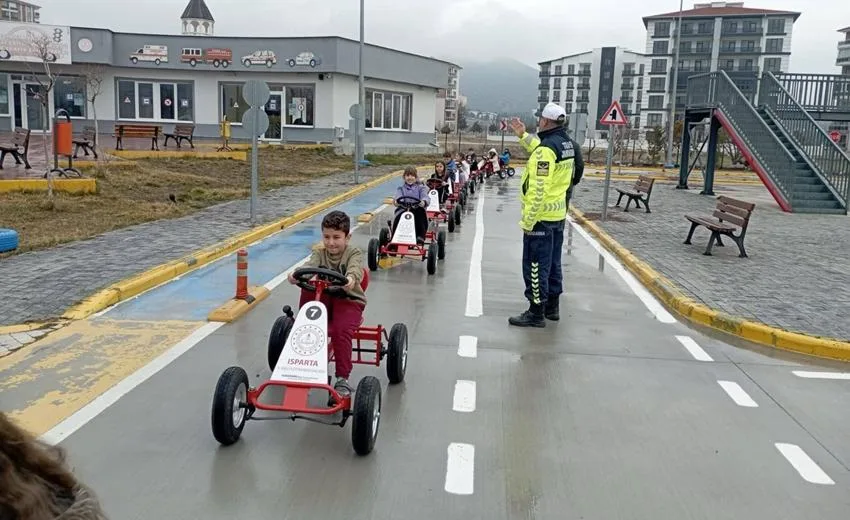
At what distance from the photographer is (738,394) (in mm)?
5902

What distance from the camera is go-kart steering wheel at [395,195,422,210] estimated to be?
10.6 meters

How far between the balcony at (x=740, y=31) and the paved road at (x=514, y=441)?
4357 inches

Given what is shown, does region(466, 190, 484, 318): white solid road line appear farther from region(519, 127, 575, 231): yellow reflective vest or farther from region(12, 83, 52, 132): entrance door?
region(12, 83, 52, 132): entrance door

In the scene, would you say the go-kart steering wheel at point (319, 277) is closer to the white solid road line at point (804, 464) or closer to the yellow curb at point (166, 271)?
the white solid road line at point (804, 464)

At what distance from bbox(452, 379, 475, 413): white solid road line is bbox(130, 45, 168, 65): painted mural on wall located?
119 ft

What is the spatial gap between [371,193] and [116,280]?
1343cm

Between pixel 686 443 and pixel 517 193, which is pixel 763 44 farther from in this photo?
pixel 686 443

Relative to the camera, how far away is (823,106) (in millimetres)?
23375

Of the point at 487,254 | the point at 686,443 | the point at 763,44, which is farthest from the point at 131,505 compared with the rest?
the point at 763,44

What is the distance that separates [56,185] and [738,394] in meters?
14.4

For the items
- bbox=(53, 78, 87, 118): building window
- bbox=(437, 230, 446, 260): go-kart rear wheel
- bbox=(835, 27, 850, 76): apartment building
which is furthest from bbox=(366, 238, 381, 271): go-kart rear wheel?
bbox=(835, 27, 850, 76): apartment building

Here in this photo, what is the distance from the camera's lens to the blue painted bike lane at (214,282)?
25.5 ft

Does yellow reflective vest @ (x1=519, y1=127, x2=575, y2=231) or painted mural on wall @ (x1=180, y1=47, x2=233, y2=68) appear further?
painted mural on wall @ (x1=180, y1=47, x2=233, y2=68)

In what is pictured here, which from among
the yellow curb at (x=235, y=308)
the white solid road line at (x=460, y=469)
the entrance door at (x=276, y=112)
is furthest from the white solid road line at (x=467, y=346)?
the entrance door at (x=276, y=112)
